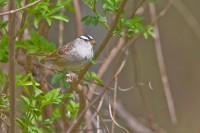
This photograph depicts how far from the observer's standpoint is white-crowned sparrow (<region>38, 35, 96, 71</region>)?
113 inches

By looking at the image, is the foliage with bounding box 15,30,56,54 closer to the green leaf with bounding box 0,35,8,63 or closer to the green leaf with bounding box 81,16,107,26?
the green leaf with bounding box 0,35,8,63

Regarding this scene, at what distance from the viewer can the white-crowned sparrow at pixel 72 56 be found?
287cm

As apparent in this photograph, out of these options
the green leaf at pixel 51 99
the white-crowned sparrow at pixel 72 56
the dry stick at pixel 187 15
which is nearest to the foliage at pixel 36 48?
the green leaf at pixel 51 99

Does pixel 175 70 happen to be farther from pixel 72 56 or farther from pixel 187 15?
pixel 72 56

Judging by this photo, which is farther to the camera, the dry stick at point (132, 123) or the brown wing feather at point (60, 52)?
Answer: the dry stick at point (132, 123)

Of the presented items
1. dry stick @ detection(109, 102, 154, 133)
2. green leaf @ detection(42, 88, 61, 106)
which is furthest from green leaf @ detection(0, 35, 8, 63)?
dry stick @ detection(109, 102, 154, 133)

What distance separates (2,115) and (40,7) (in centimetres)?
51

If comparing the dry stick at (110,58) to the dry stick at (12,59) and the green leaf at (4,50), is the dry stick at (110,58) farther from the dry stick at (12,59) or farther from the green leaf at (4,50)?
the dry stick at (12,59)

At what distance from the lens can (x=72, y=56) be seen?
303cm

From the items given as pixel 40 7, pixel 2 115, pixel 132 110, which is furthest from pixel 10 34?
pixel 132 110

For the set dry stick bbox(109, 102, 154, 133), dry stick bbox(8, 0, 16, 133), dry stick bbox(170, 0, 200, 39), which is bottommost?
dry stick bbox(109, 102, 154, 133)

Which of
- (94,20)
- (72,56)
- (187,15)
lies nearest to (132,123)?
(187,15)

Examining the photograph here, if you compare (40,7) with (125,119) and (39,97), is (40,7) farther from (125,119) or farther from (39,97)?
(125,119)

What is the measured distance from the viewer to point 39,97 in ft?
8.32
